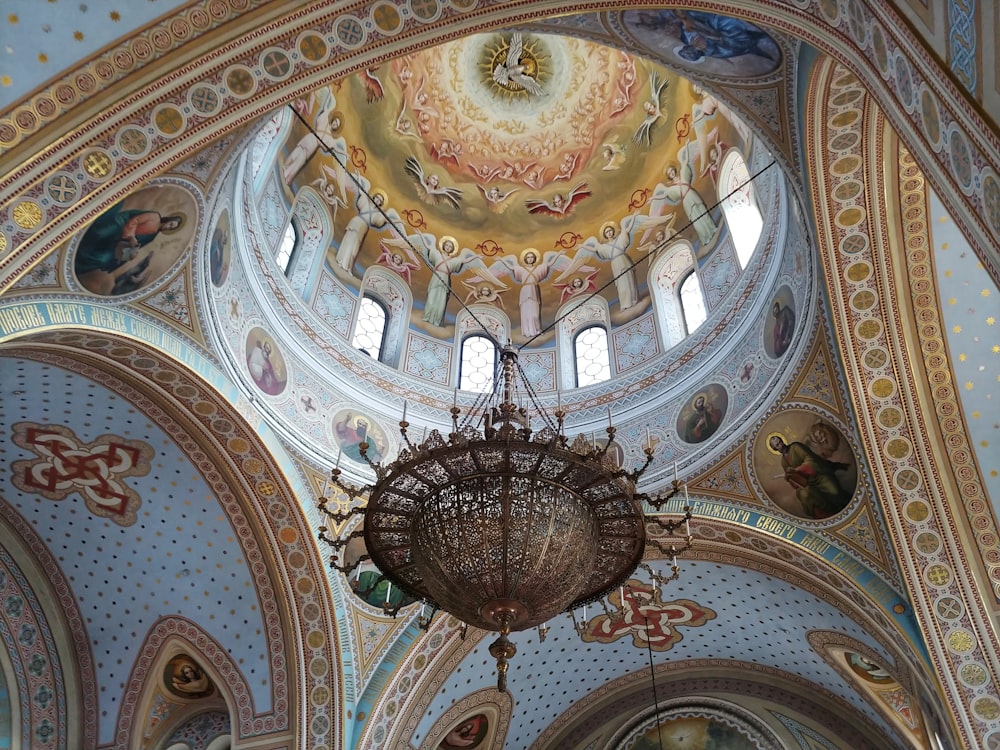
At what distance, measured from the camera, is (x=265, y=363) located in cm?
1127

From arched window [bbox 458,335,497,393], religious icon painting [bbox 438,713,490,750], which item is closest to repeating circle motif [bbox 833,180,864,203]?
arched window [bbox 458,335,497,393]

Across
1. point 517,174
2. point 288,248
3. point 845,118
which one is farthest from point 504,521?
point 517,174

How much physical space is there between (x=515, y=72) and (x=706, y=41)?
7.11 meters

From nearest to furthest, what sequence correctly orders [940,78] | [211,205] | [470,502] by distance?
1. [940,78]
2. [470,502]
3. [211,205]

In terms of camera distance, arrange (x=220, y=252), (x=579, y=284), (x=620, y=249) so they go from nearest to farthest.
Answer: (x=220, y=252) → (x=620, y=249) → (x=579, y=284)

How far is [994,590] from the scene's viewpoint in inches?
359

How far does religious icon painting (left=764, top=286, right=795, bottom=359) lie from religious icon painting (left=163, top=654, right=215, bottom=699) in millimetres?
8116

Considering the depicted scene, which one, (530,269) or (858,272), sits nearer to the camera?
(858,272)

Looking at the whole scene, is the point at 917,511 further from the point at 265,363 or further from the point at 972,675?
the point at 265,363

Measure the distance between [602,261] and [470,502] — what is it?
830 centimetres

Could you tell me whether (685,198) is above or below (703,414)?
above

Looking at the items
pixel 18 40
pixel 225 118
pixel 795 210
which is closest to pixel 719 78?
pixel 795 210

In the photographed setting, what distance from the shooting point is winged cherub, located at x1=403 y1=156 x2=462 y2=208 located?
47.2 feet

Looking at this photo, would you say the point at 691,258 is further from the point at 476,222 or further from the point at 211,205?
the point at 211,205
